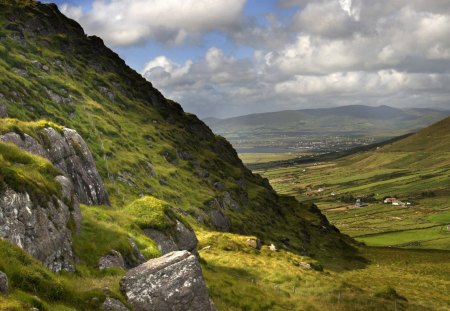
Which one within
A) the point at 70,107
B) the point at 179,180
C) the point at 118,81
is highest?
the point at 118,81

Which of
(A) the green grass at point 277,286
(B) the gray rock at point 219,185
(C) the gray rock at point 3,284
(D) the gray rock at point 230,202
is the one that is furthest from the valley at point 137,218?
(D) the gray rock at point 230,202

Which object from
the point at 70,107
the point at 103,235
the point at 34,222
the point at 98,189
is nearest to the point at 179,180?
the point at 70,107

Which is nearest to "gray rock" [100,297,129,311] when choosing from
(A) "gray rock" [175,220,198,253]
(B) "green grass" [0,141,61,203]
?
(B) "green grass" [0,141,61,203]

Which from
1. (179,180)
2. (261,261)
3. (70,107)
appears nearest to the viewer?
(261,261)

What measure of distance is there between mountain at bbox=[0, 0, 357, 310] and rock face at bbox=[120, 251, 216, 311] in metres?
0.56

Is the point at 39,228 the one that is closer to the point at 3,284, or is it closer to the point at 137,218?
the point at 3,284

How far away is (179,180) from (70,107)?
3221cm

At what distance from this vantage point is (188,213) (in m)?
83.6

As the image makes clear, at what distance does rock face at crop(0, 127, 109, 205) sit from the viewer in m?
36.9

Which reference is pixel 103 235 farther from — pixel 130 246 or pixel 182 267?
pixel 182 267

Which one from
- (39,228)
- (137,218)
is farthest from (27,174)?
(137,218)

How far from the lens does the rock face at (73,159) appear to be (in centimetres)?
3694

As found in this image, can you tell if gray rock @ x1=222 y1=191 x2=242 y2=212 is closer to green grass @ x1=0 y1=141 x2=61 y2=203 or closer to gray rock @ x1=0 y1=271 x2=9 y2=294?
green grass @ x1=0 y1=141 x2=61 y2=203

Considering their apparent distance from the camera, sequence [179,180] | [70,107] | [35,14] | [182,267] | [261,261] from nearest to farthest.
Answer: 1. [182,267]
2. [261,261]
3. [70,107]
4. [179,180]
5. [35,14]
